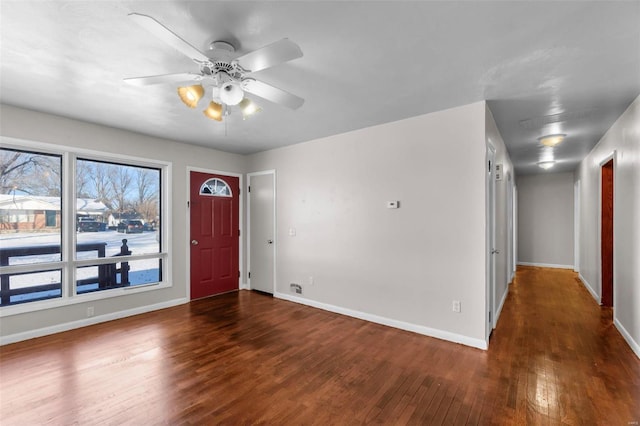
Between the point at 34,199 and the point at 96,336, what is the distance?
5.53ft

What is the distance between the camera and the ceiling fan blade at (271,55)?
1561mm

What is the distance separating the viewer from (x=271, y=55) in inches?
65.3

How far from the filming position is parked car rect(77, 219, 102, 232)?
11.8ft

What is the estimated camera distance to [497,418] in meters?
1.91

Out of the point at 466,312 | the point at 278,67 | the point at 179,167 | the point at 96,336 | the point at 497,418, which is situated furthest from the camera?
the point at 179,167

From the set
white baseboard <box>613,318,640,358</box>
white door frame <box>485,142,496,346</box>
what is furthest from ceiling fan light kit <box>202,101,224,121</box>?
white baseboard <box>613,318,640,358</box>

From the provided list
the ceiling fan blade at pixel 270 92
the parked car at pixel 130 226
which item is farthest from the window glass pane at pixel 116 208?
the ceiling fan blade at pixel 270 92

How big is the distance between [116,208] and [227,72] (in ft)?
9.92

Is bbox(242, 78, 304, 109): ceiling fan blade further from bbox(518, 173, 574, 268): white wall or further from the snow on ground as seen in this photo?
bbox(518, 173, 574, 268): white wall

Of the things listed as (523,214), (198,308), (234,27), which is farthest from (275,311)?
(523,214)

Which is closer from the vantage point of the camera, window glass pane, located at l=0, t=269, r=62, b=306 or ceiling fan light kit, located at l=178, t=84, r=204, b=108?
ceiling fan light kit, located at l=178, t=84, r=204, b=108

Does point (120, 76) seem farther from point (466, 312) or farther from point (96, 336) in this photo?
point (466, 312)

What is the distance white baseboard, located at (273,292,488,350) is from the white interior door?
672 millimetres

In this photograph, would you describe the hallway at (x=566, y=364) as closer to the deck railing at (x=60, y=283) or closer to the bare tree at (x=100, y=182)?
the deck railing at (x=60, y=283)
